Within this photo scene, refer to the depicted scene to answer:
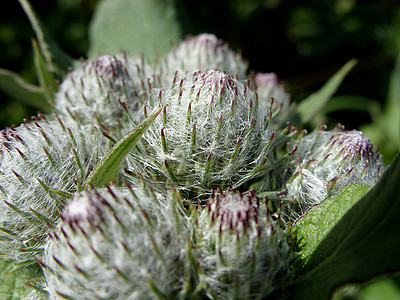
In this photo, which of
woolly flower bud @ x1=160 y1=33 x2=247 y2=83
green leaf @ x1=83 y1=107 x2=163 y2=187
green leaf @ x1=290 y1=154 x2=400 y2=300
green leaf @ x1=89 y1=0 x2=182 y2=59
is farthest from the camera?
green leaf @ x1=89 y1=0 x2=182 y2=59

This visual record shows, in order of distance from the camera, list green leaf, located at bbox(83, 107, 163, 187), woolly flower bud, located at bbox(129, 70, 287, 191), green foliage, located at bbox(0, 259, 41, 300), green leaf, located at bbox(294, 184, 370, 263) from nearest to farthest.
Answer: green leaf, located at bbox(83, 107, 163, 187) < green leaf, located at bbox(294, 184, 370, 263) < woolly flower bud, located at bbox(129, 70, 287, 191) < green foliage, located at bbox(0, 259, 41, 300)

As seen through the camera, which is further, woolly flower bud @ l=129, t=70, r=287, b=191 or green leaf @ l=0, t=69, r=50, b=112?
green leaf @ l=0, t=69, r=50, b=112

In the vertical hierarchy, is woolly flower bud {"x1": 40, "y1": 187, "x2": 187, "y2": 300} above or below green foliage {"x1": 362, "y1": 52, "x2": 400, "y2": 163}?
below

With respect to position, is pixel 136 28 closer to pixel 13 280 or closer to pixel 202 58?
pixel 202 58

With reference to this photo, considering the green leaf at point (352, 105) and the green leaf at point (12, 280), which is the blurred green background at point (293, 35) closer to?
the green leaf at point (352, 105)

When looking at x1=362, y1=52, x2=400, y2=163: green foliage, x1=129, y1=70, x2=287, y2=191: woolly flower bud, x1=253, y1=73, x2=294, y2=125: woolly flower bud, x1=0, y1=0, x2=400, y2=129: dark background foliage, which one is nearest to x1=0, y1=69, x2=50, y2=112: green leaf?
x1=129, y1=70, x2=287, y2=191: woolly flower bud

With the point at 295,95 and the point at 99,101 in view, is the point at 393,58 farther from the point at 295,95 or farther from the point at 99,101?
the point at 99,101

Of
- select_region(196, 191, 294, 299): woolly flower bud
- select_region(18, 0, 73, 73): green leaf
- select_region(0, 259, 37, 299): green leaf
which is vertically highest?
select_region(18, 0, 73, 73): green leaf

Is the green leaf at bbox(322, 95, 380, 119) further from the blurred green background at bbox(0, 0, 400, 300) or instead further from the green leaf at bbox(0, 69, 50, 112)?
the green leaf at bbox(0, 69, 50, 112)
